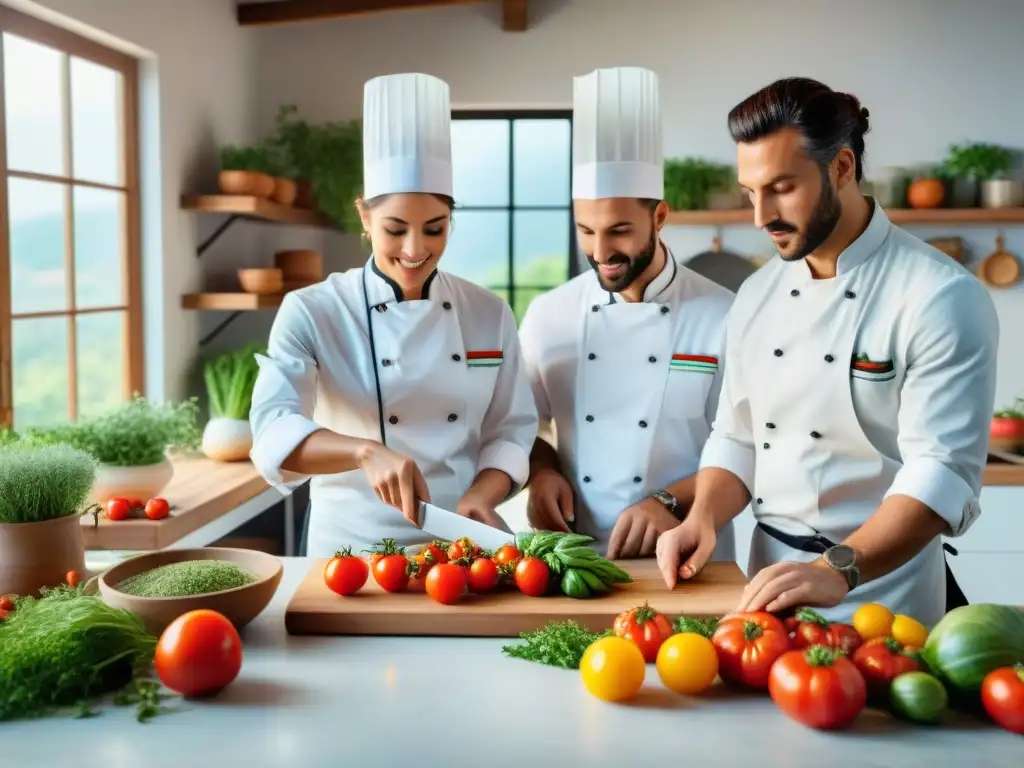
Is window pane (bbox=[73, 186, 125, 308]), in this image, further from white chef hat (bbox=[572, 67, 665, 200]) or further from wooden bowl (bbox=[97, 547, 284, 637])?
wooden bowl (bbox=[97, 547, 284, 637])

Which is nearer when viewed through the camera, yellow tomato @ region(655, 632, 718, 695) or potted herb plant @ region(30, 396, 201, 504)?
yellow tomato @ region(655, 632, 718, 695)

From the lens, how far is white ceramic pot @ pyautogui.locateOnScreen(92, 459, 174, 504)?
2969 mm

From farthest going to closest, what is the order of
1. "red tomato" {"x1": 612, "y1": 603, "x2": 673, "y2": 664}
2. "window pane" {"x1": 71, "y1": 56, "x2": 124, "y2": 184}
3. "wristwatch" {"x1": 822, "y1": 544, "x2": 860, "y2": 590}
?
"window pane" {"x1": 71, "y1": 56, "x2": 124, "y2": 184}
"wristwatch" {"x1": 822, "y1": 544, "x2": 860, "y2": 590}
"red tomato" {"x1": 612, "y1": 603, "x2": 673, "y2": 664}

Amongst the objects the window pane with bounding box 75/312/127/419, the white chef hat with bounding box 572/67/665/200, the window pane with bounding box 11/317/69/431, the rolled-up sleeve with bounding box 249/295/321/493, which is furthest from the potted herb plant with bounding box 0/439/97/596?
the window pane with bounding box 75/312/127/419

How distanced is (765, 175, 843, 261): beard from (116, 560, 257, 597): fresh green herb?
101 cm

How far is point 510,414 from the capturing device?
218 centimetres

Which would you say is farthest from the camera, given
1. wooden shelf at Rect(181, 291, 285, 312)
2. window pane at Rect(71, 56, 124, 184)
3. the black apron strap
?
wooden shelf at Rect(181, 291, 285, 312)

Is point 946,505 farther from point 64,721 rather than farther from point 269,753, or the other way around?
point 64,721

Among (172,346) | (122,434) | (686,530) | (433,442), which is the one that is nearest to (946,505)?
(686,530)

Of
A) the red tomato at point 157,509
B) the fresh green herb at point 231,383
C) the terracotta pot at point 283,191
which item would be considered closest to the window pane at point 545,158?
the terracotta pot at point 283,191

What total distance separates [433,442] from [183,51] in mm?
2805

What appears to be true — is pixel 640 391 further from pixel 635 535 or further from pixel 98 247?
pixel 98 247

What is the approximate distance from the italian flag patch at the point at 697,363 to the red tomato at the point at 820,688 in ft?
3.47

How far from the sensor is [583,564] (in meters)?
1.62
